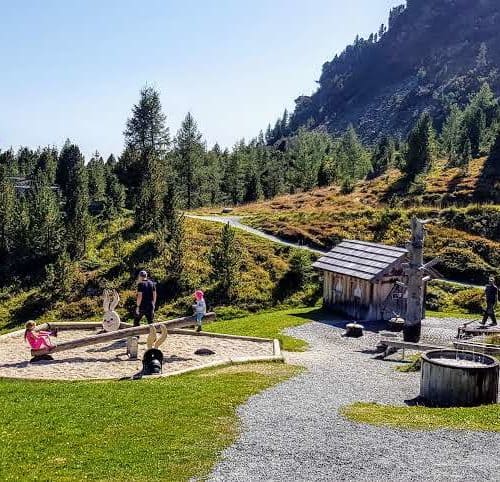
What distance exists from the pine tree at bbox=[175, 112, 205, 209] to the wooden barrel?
68.7 m

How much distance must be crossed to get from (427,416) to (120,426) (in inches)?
293

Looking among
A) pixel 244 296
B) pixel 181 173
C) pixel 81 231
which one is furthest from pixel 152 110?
pixel 244 296

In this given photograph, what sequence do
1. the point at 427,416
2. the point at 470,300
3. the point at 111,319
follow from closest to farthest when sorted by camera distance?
1. the point at 427,416
2. the point at 111,319
3. the point at 470,300

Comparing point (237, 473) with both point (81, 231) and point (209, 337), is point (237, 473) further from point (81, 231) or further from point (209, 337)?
point (81, 231)

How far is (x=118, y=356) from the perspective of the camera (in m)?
23.7

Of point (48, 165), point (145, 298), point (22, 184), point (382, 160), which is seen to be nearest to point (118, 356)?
point (145, 298)

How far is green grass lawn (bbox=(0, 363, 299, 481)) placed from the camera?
11.7 meters

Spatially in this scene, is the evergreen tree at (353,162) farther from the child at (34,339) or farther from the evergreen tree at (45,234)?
the child at (34,339)

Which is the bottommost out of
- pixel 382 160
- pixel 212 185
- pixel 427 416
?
pixel 427 416

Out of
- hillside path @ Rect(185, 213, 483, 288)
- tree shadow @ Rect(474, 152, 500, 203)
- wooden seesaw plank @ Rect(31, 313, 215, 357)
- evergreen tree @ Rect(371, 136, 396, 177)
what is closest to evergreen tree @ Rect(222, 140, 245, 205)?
evergreen tree @ Rect(371, 136, 396, 177)

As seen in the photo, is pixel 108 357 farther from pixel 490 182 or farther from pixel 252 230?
pixel 490 182

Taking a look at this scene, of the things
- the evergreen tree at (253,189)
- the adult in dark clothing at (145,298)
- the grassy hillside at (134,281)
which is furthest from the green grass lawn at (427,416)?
the evergreen tree at (253,189)

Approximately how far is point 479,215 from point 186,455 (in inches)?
1963

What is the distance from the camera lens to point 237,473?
11336mm
